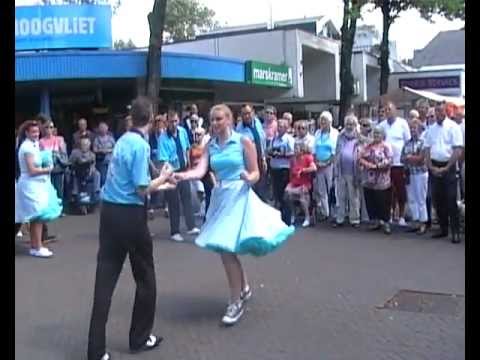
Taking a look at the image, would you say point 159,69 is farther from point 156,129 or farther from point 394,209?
point 394,209

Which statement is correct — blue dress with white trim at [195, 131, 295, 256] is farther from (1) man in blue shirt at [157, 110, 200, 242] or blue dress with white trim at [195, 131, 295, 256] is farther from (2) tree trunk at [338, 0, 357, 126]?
(2) tree trunk at [338, 0, 357, 126]

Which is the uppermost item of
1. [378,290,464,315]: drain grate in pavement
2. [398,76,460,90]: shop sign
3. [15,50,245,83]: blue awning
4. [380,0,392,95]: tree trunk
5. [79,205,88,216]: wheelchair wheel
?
[380,0,392,95]: tree trunk

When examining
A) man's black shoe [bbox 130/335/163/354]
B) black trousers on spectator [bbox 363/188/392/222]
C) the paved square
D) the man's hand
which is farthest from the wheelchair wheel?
man's black shoe [bbox 130/335/163/354]

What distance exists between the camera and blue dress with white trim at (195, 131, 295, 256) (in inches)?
253

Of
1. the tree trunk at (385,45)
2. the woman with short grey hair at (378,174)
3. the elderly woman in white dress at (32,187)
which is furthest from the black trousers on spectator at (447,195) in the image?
the tree trunk at (385,45)

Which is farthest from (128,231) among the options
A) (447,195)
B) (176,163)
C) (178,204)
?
(176,163)

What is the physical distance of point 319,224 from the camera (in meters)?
12.2

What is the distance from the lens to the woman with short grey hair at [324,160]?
39.5 ft

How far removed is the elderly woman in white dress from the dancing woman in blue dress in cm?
391

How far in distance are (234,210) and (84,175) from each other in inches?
345

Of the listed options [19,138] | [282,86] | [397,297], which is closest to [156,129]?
[19,138]

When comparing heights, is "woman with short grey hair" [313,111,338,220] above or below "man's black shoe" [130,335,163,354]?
above

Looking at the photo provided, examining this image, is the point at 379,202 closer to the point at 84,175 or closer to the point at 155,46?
the point at 84,175

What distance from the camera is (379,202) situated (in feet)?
36.6
